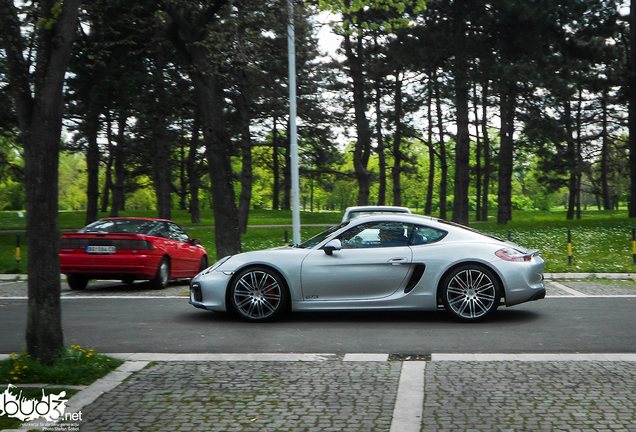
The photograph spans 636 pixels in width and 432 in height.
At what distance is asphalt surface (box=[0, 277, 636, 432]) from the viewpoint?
4.47 meters

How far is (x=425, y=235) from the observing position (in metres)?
8.69

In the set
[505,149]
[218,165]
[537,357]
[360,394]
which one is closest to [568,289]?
[537,357]

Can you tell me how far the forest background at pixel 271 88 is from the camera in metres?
5.84

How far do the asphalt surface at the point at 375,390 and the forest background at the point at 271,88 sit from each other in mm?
1306

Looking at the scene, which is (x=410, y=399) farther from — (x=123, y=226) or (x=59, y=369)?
(x=123, y=226)

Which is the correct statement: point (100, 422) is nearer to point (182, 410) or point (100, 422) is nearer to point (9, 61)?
point (182, 410)

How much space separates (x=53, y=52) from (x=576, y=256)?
1574cm

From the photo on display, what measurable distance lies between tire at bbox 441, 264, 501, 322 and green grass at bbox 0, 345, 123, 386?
166 inches

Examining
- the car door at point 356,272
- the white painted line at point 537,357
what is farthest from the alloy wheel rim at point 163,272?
the white painted line at point 537,357

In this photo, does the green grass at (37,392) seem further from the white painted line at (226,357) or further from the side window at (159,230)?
the side window at (159,230)

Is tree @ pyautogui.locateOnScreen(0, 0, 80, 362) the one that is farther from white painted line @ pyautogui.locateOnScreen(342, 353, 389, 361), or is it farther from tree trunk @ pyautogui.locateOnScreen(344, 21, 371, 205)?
tree trunk @ pyautogui.locateOnScreen(344, 21, 371, 205)

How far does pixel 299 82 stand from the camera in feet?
107

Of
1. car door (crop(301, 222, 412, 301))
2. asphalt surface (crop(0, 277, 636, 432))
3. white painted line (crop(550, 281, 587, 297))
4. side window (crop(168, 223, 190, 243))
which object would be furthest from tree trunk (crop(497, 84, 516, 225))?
asphalt surface (crop(0, 277, 636, 432))

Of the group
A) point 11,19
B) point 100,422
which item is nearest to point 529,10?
point 11,19
